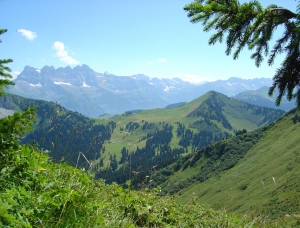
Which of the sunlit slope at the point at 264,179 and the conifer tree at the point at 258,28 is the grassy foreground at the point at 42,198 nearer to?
the conifer tree at the point at 258,28

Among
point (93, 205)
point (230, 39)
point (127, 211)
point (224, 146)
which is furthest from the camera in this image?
point (224, 146)

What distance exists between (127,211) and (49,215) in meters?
2.30

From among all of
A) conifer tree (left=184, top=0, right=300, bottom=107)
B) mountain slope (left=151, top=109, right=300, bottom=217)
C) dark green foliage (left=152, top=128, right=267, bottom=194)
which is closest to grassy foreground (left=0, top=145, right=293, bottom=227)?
conifer tree (left=184, top=0, right=300, bottom=107)

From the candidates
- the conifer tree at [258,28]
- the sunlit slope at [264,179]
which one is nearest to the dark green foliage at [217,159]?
the sunlit slope at [264,179]

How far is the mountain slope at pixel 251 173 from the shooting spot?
287 feet

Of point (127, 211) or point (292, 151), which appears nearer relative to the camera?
point (127, 211)

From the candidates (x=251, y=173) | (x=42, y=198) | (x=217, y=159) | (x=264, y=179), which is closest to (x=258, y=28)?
(x=42, y=198)

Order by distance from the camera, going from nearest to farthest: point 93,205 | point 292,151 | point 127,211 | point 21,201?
point 21,201
point 93,205
point 127,211
point 292,151

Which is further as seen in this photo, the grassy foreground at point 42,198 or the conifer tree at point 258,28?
the conifer tree at point 258,28

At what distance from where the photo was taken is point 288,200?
79562 mm

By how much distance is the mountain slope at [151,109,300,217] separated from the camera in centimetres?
8749

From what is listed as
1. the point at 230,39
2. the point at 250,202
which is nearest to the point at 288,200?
the point at 250,202

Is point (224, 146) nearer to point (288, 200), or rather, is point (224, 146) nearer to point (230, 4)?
point (288, 200)

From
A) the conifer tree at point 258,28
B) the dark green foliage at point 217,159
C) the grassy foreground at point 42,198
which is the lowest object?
the dark green foliage at point 217,159
